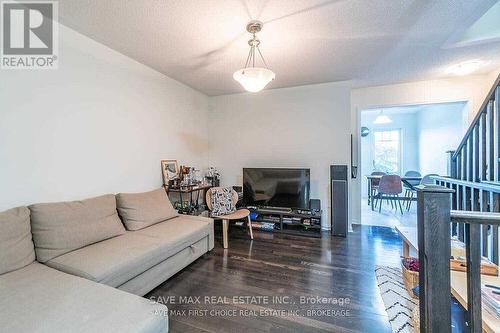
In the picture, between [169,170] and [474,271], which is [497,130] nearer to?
[474,271]

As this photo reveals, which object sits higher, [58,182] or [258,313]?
[58,182]

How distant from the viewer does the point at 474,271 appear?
2.69ft

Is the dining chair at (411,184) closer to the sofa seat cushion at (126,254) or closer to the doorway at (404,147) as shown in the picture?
the doorway at (404,147)

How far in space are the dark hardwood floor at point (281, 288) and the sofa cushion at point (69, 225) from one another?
76cm

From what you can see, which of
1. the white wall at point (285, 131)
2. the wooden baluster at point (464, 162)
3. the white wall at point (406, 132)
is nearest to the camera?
the wooden baluster at point (464, 162)

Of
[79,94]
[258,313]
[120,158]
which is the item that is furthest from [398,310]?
[79,94]

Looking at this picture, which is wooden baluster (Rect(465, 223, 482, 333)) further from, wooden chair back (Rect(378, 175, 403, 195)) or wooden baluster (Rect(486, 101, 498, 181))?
wooden chair back (Rect(378, 175, 403, 195))

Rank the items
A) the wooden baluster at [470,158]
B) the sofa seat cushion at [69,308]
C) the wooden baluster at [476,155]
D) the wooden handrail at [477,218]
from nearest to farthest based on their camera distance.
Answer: the wooden handrail at [477,218]
the sofa seat cushion at [69,308]
the wooden baluster at [476,155]
the wooden baluster at [470,158]

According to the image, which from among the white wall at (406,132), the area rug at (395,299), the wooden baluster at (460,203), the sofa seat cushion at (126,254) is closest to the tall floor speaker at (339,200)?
the area rug at (395,299)

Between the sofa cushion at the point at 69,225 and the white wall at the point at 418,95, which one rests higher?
the white wall at the point at 418,95

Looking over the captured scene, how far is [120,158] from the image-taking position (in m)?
2.71

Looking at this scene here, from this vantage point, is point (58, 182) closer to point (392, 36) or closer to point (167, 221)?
point (167, 221)

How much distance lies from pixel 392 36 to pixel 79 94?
3363mm

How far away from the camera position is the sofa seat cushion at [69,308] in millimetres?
1082
